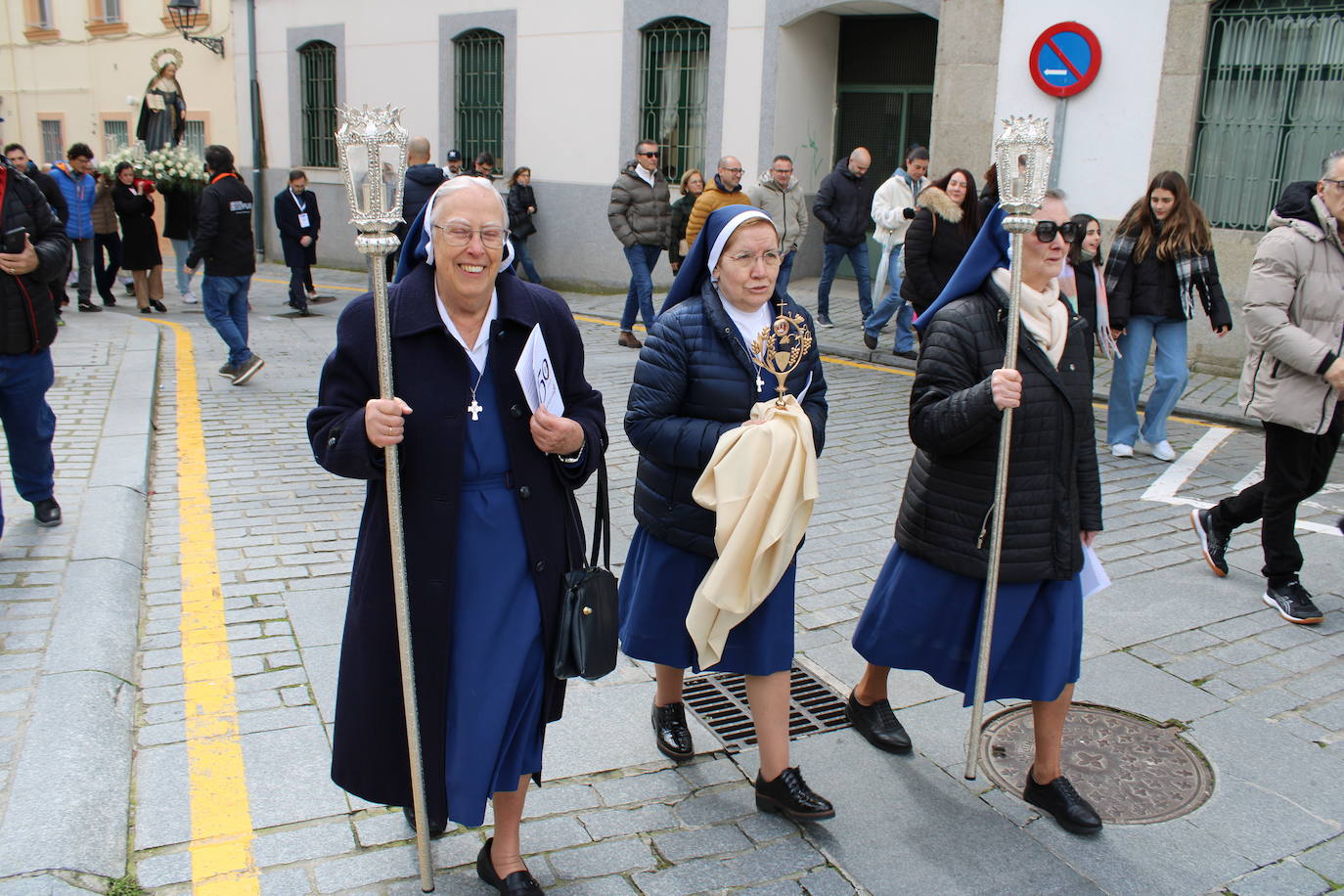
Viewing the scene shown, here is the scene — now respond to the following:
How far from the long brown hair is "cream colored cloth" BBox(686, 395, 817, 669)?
5.29 m

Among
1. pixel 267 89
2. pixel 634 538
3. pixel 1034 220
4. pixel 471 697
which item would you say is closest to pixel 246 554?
pixel 634 538

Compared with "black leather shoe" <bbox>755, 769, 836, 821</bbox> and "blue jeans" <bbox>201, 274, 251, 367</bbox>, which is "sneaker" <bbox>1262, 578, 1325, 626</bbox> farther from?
"blue jeans" <bbox>201, 274, 251, 367</bbox>

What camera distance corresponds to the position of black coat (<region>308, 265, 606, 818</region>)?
2949 millimetres

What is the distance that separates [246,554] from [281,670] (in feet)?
4.84

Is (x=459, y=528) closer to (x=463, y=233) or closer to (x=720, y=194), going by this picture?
(x=463, y=233)

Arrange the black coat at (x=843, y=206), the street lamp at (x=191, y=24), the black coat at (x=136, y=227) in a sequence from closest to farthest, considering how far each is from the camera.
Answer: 1. the black coat at (x=843, y=206)
2. the black coat at (x=136, y=227)
3. the street lamp at (x=191, y=24)

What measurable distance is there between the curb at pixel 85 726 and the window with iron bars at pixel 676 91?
36.2 feet

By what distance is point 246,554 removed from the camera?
574cm

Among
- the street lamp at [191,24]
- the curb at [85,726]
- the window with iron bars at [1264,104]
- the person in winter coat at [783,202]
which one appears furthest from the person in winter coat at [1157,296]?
the street lamp at [191,24]

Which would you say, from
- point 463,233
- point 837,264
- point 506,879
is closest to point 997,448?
point 463,233

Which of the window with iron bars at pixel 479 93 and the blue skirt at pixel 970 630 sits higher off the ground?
the window with iron bars at pixel 479 93

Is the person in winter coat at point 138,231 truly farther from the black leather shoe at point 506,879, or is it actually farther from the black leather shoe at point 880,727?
the black leather shoe at point 506,879

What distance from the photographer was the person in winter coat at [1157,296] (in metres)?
7.66

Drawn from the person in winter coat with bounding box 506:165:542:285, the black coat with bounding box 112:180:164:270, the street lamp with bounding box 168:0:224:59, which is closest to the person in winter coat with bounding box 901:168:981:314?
the person in winter coat with bounding box 506:165:542:285
